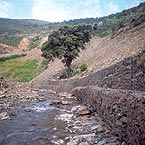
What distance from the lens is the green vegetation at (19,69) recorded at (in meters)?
65.0

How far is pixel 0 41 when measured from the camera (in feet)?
386

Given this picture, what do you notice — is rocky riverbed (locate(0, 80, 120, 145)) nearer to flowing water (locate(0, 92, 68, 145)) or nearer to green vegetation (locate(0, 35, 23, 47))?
flowing water (locate(0, 92, 68, 145))

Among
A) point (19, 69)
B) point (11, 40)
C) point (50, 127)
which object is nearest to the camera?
point (50, 127)

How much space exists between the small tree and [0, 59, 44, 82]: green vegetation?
23.6 metres

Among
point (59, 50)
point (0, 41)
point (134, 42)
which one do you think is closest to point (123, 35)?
point (134, 42)

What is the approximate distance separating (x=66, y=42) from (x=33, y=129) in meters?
27.4

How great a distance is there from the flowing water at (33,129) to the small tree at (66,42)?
22.4m

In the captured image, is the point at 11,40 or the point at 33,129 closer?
the point at 33,129

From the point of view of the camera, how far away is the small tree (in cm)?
3825

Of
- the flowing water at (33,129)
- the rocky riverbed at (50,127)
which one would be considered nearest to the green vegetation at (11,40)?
the rocky riverbed at (50,127)

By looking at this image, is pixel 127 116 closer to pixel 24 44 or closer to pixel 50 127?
pixel 50 127

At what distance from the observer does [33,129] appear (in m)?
11.6

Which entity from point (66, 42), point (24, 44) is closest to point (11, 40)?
point (24, 44)

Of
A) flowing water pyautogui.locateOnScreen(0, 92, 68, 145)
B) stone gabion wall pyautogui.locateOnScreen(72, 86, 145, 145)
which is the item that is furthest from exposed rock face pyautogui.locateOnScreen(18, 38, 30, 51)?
stone gabion wall pyautogui.locateOnScreen(72, 86, 145, 145)
